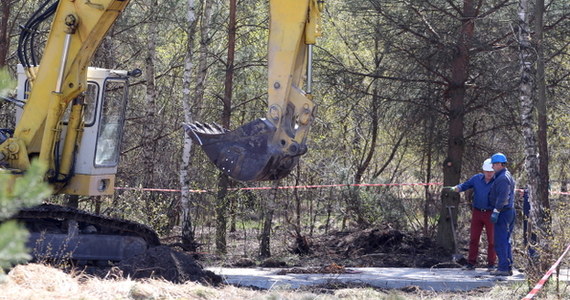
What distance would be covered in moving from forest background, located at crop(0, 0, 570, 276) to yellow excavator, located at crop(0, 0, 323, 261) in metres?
3.34

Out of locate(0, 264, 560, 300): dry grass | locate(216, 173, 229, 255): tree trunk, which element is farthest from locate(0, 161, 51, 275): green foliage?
locate(216, 173, 229, 255): tree trunk

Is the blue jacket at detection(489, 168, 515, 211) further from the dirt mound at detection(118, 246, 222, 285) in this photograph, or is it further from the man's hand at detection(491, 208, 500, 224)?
the dirt mound at detection(118, 246, 222, 285)

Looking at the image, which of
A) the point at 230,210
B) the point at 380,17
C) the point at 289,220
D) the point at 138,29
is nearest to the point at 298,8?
the point at 380,17

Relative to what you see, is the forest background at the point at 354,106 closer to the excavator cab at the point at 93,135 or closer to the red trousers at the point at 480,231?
the red trousers at the point at 480,231

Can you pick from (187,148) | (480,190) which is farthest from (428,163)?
(187,148)

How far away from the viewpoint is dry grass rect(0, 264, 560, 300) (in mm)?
7749

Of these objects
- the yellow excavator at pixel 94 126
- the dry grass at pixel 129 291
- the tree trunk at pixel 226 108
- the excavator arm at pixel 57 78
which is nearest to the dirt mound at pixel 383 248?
the tree trunk at pixel 226 108

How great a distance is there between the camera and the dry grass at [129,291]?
775 centimetres

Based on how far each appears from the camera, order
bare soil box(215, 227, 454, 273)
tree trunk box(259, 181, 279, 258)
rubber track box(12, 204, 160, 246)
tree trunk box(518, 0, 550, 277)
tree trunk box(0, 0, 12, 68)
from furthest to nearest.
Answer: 1. tree trunk box(0, 0, 12, 68)
2. tree trunk box(259, 181, 279, 258)
3. bare soil box(215, 227, 454, 273)
4. rubber track box(12, 204, 160, 246)
5. tree trunk box(518, 0, 550, 277)

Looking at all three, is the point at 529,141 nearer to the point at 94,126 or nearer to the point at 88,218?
the point at 88,218

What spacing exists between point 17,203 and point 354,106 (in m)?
13.5

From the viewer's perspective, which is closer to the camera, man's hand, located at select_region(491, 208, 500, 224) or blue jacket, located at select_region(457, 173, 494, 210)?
man's hand, located at select_region(491, 208, 500, 224)

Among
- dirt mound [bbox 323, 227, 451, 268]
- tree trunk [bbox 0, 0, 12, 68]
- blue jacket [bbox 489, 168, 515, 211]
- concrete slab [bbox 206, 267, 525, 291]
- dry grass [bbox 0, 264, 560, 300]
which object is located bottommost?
dry grass [bbox 0, 264, 560, 300]

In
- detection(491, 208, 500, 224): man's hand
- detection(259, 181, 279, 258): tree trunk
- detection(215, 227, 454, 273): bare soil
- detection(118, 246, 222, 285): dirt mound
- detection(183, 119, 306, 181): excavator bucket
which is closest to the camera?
detection(118, 246, 222, 285): dirt mound
